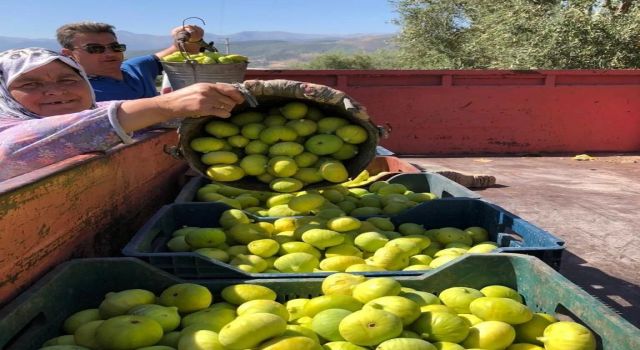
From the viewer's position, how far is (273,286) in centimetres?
191

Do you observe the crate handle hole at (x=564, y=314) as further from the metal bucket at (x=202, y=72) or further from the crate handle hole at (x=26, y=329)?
the metal bucket at (x=202, y=72)

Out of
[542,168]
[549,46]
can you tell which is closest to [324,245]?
[542,168]

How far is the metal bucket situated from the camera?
3.99 metres

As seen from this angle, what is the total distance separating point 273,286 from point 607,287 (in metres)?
2.45

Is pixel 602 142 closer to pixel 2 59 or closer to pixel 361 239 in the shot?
pixel 361 239

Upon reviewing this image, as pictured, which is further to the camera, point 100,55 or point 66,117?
point 100,55

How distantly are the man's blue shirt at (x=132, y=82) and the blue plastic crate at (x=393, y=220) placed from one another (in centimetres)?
173

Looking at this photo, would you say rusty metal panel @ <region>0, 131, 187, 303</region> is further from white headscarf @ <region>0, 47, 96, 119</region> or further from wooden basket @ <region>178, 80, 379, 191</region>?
white headscarf @ <region>0, 47, 96, 119</region>

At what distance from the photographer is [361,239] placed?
239 centimetres

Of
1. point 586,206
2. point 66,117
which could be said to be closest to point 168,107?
point 66,117

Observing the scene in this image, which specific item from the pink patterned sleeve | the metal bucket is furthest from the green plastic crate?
the metal bucket

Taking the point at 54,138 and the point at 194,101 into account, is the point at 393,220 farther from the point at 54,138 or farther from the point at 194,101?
the point at 54,138

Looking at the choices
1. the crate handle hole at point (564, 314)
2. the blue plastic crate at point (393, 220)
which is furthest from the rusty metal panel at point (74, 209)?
the crate handle hole at point (564, 314)

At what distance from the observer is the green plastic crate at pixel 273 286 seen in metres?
1.56
